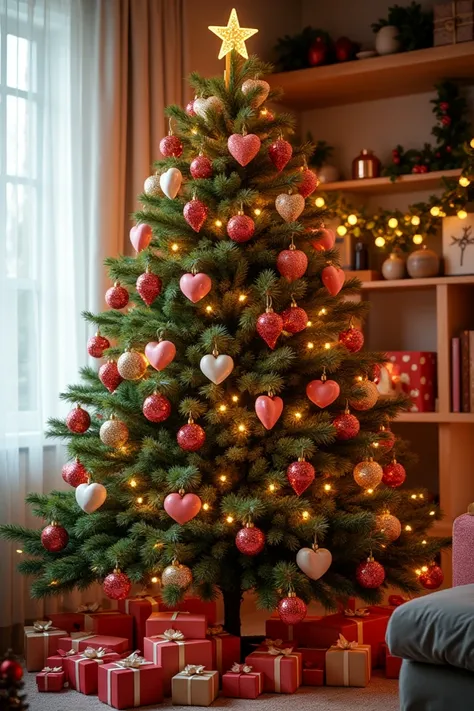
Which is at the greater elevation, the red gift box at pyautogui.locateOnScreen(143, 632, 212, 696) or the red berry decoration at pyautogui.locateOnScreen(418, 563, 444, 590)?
the red berry decoration at pyautogui.locateOnScreen(418, 563, 444, 590)

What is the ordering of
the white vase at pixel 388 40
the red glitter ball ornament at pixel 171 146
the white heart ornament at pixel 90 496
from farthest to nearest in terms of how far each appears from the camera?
the white vase at pixel 388 40, the red glitter ball ornament at pixel 171 146, the white heart ornament at pixel 90 496

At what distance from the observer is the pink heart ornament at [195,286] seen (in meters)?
2.83

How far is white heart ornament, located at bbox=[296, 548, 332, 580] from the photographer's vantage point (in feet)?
8.93

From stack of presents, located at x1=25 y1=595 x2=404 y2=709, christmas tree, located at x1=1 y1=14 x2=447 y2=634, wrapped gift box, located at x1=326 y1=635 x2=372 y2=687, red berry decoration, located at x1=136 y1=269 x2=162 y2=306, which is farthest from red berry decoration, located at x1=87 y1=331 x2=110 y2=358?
wrapped gift box, located at x1=326 y1=635 x2=372 y2=687

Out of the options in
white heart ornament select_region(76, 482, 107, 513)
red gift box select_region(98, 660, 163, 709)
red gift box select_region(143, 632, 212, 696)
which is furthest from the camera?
white heart ornament select_region(76, 482, 107, 513)

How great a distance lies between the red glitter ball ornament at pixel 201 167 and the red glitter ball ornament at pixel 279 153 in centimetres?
19

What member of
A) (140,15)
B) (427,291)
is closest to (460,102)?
(427,291)

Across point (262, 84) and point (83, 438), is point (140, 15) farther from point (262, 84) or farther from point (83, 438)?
point (83, 438)

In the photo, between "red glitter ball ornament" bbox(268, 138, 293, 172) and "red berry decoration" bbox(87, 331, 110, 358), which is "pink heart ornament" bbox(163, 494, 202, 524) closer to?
"red berry decoration" bbox(87, 331, 110, 358)

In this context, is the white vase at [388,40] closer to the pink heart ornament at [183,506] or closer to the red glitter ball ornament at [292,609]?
the pink heart ornament at [183,506]

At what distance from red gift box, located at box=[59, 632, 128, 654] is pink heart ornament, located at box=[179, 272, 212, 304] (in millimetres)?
1015

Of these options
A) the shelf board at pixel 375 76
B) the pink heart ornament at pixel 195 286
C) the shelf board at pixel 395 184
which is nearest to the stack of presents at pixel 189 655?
the pink heart ornament at pixel 195 286

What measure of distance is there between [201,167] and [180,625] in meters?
1.32

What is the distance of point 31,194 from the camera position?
339 cm
